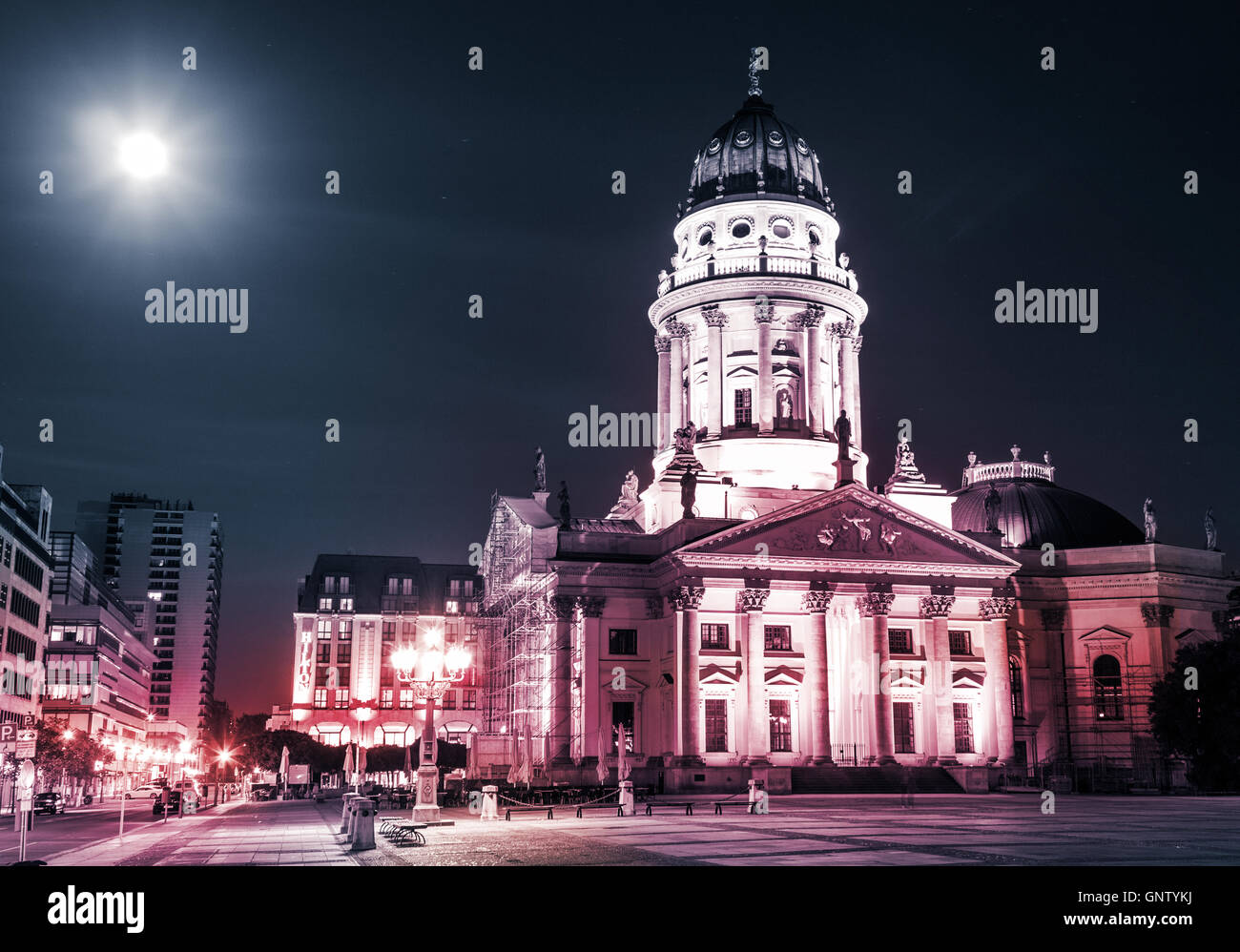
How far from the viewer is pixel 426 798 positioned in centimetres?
4416

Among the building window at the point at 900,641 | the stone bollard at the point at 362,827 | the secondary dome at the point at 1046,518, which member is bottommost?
the stone bollard at the point at 362,827

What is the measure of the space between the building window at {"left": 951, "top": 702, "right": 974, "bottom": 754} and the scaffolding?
74.7 ft

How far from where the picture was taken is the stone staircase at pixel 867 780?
7144 centimetres

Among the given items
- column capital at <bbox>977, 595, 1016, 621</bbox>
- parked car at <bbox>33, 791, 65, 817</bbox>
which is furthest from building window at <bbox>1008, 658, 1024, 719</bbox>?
parked car at <bbox>33, 791, 65, 817</bbox>

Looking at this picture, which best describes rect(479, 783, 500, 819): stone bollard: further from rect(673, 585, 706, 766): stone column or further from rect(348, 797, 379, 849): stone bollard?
rect(673, 585, 706, 766): stone column

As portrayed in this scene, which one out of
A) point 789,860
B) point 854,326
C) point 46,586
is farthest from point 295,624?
point 789,860

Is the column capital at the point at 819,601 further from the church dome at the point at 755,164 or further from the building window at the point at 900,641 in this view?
the church dome at the point at 755,164

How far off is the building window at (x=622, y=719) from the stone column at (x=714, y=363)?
21558 millimetres

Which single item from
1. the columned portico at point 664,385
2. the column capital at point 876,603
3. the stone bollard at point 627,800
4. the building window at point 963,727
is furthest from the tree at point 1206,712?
the columned portico at point 664,385

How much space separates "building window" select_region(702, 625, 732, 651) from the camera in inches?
3054

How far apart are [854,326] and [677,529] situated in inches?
1011

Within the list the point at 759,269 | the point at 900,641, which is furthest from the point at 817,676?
the point at 759,269
